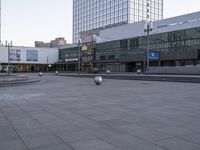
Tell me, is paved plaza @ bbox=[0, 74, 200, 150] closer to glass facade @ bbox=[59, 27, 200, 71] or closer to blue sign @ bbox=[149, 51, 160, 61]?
glass facade @ bbox=[59, 27, 200, 71]

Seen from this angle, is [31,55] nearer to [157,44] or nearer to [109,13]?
[109,13]

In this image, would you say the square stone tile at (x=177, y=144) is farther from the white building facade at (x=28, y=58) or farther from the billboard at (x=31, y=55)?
the billboard at (x=31, y=55)

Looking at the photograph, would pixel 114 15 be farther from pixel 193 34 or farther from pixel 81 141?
pixel 81 141

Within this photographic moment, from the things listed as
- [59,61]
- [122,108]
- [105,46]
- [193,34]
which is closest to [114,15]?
[59,61]

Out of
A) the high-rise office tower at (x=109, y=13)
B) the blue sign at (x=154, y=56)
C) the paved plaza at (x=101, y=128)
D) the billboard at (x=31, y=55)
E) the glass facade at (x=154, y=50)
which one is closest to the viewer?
the paved plaza at (x=101, y=128)

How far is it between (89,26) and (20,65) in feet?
185

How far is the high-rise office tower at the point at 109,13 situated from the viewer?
14152cm

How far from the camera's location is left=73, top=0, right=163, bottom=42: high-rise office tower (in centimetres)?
14152

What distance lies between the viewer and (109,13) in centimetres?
15000

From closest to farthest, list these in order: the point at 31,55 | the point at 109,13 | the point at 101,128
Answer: the point at 101,128, the point at 31,55, the point at 109,13

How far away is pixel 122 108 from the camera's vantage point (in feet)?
37.4

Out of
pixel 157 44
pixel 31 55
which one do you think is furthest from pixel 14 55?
pixel 157 44

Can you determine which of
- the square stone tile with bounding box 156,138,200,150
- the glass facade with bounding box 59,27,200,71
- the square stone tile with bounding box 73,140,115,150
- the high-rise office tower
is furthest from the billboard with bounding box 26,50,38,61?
the square stone tile with bounding box 156,138,200,150

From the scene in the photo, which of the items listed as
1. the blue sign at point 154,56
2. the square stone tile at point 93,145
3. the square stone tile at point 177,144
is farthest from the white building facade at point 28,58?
the square stone tile at point 177,144
